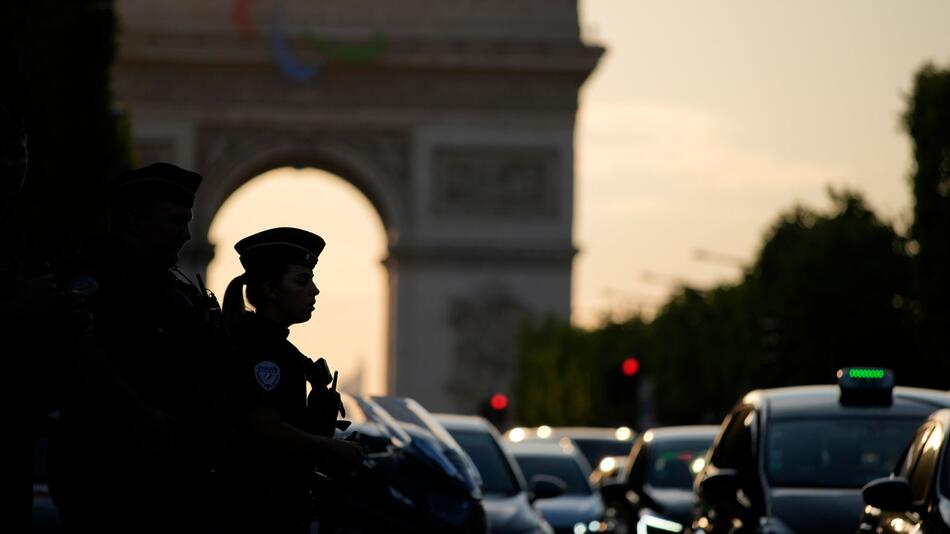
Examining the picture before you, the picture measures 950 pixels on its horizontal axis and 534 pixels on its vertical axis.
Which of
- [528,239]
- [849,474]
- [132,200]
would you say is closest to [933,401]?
[849,474]

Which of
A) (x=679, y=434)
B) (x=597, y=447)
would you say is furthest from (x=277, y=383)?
(x=597, y=447)

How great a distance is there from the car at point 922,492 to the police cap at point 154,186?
9.64 feet

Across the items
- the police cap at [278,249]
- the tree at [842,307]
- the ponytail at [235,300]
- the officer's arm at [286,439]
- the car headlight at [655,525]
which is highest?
the tree at [842,307]

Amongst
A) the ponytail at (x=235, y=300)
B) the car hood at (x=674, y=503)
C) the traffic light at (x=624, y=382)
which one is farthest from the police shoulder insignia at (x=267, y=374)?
the traffic light at (x=624, y=382)

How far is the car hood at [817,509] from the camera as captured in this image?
934cm

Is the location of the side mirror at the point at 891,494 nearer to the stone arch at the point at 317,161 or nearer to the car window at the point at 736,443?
the car window at the point at 736,443

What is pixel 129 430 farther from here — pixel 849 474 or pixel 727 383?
pixel 727 383

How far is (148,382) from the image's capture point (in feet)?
16.9

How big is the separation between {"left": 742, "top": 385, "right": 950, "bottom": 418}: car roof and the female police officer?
4.48m

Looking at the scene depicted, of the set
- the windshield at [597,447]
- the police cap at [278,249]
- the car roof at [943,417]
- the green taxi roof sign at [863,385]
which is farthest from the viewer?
the windshield at [597,447]

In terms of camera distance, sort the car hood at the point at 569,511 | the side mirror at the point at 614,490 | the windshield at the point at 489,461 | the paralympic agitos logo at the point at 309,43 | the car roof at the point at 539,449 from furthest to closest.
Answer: the paralympic agitos logo at the point at 309,43, the car roof at the point at 539,449, the car hood at the point at 569,511, the side mirror at the point at 614,490, the windshield at the point at 489,461

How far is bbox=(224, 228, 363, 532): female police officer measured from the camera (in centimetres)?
578

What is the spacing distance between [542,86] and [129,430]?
4767cm

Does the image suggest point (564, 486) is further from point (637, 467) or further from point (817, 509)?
point (817, 509)
